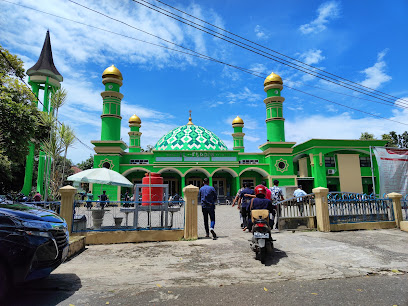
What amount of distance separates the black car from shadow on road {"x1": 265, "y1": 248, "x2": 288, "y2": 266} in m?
3.64

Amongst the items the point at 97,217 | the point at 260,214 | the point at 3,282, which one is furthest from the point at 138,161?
the point at 3,282

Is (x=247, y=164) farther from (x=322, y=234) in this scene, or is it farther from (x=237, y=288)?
(x=237, y=288)

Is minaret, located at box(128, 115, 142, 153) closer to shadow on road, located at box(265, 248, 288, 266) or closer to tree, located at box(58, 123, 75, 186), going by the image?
tree, located at box(58, 123, 75, 186)

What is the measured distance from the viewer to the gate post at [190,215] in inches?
297

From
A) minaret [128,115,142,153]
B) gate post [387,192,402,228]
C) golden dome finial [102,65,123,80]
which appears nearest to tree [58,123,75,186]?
gate post [387,192,402,228]

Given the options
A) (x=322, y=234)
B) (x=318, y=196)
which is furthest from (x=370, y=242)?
(x=318, y=196)

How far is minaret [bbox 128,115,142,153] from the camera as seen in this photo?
34.1m

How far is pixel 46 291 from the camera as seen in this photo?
3809 millimetres

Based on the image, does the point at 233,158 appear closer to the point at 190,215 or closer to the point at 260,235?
the point at 190,215

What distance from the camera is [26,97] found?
1421 cm

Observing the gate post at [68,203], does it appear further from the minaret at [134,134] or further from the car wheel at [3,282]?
the minaret at [134,134]

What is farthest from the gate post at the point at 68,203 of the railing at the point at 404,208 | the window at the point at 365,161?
the window at the point at 365,161

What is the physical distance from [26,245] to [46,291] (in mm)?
918

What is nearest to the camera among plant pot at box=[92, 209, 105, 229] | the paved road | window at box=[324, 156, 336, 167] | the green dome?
the paved road
